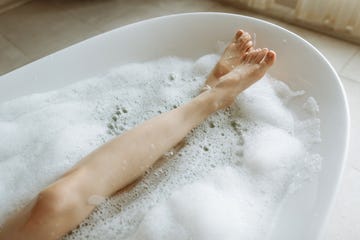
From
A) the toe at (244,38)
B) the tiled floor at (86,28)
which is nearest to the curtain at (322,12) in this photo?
the tiled floor at (86,28)

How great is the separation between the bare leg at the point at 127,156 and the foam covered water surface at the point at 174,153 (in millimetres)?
55

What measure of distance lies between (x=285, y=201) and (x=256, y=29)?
2.01ft

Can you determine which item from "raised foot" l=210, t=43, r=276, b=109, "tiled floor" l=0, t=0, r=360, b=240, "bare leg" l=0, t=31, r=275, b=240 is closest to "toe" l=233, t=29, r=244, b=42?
"bare leg" l=0, t=31, r=275, b=240

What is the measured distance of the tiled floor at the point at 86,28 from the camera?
1561 millimetres

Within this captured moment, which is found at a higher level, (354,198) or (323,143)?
(323,143)

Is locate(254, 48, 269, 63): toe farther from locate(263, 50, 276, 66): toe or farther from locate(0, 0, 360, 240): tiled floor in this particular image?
locate(0, 0, 360, 240): tiled floor

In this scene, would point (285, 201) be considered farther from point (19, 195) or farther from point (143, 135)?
point (19, 195)

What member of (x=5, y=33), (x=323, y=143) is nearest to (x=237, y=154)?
(x=323, y=143)

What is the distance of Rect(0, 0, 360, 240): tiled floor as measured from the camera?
5.12 feet

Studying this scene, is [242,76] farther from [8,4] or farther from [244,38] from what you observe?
[8,4]

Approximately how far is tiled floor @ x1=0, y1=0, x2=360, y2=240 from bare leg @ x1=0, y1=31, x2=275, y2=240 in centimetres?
45

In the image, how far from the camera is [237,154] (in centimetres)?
116

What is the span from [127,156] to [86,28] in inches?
41.6

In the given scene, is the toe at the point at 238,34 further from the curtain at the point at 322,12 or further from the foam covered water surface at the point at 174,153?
the curtain at the point at 322,12
